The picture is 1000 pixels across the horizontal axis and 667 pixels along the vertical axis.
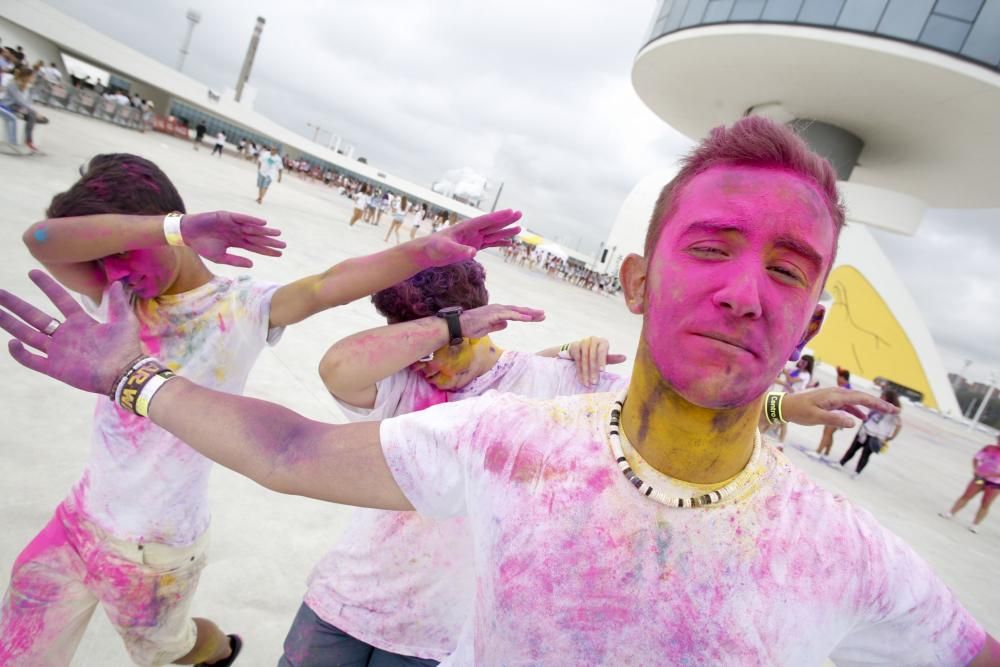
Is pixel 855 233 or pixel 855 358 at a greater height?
pixel 855 233

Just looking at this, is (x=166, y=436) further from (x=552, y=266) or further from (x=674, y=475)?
(x=552, y=266)

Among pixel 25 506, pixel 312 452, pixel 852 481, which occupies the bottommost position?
pixel 25 506

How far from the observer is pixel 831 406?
1.56 m

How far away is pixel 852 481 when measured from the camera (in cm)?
808

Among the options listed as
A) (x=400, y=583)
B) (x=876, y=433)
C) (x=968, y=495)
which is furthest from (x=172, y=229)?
(x=968, y=495)

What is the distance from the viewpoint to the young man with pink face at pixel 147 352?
4.89 ft

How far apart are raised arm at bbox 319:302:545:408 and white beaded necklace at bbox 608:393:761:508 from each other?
69cm

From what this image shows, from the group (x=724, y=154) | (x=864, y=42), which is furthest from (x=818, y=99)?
(x=724, y=154)

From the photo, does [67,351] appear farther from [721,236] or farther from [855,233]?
[855,233]

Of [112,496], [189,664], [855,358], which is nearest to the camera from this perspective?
[112,496]

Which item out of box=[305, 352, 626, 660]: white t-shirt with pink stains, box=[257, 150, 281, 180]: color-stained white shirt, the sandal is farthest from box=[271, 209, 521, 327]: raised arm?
box=[257, 150, 281, 180]: color-stained white shirt

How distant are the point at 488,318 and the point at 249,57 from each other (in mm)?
63059

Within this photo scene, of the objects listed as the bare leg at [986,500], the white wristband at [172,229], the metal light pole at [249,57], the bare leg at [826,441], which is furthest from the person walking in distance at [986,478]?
the metal light pole at [249,57]

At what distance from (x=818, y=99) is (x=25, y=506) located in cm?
2494
